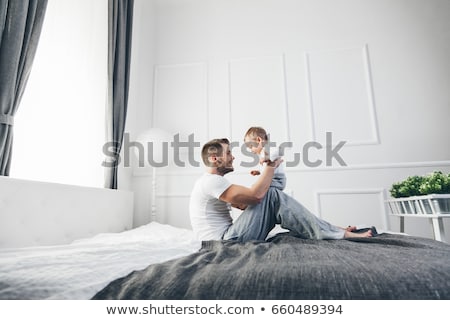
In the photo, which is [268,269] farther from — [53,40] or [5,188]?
[53,40]

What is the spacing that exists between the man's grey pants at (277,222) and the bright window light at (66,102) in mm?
1151

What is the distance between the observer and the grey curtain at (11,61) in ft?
3.88

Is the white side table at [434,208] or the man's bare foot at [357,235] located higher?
the white side table at [434,208]

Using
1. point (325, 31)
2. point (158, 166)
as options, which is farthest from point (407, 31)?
point (158, 166)

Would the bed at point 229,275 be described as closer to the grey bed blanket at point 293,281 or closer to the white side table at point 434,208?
the grey bed blanket at point 293,281

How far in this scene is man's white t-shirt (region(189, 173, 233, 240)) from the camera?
1.22 m

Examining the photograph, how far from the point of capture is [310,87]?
2.61m

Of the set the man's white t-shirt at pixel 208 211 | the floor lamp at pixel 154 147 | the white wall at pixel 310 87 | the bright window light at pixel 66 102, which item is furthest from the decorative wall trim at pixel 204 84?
the man's white t-shirt at pixel 208 211

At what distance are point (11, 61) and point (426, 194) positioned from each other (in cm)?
233

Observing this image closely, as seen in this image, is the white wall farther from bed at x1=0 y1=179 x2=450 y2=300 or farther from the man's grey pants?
bed at x1=0 y1=179 x2=450 y2=300

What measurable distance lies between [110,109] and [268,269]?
2.00 metres

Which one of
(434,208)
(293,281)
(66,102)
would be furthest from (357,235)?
(66,102)

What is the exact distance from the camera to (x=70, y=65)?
1752 mm

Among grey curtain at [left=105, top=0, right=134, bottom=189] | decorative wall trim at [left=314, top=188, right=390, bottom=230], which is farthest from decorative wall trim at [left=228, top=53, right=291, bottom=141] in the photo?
grey curtain at [left=105, top=0, right=134, bottom=189]
